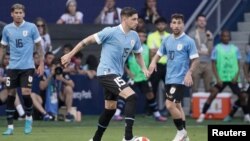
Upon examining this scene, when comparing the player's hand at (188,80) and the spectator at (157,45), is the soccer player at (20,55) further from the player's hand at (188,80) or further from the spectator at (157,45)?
the spectator at (157,45)

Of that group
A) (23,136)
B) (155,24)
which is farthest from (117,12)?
(23,136)

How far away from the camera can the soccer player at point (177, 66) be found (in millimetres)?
16734

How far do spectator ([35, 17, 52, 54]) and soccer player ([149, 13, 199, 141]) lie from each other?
6666mm

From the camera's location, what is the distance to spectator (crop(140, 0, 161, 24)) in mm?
25422

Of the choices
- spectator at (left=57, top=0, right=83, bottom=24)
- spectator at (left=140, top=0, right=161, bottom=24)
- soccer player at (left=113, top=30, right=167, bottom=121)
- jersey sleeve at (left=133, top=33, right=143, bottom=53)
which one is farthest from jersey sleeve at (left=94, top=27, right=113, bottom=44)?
spectator at (left=140, top=0, right=161, bottom=24)

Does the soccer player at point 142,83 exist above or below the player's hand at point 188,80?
below

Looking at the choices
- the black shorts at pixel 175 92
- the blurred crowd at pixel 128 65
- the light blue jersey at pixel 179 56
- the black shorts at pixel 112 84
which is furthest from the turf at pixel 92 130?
the black shorts at pixel 112 84

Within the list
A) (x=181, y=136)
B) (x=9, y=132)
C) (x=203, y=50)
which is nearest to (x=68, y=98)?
(x=203, y=50)

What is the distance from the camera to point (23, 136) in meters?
17.8

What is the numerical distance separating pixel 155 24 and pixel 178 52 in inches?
294

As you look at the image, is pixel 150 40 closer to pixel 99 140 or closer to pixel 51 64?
pixel 51 64

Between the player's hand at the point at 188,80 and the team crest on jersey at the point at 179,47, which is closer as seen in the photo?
the player's hand at the point at 188,80

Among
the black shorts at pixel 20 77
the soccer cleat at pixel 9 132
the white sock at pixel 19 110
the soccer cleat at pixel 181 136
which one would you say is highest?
the black shorts at pixel 20 77

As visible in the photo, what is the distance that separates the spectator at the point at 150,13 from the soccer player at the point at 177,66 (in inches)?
326
